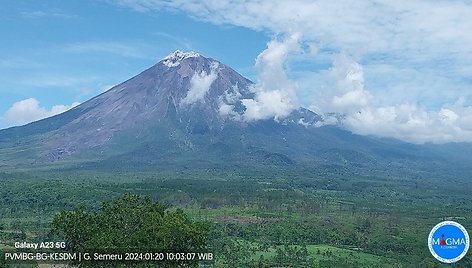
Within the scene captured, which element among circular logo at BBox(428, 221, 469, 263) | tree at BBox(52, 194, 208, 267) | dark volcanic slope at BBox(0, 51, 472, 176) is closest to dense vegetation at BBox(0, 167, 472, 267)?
tree at BBox(52, 194, 208, 267)

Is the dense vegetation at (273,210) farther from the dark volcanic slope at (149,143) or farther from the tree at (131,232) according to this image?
the dark volcanic slope at (149,143)

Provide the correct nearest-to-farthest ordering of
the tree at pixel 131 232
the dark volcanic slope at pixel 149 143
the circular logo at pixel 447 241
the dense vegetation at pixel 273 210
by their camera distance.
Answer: the circular logo at pixel 447 241 < the tree at pixel 131 232 < the dense vegetation at pixel 273 210 < the dark volcanic slope at pixel 149 143

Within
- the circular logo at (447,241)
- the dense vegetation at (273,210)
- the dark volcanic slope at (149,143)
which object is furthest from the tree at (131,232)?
the dark volcanic slope at (149,143)

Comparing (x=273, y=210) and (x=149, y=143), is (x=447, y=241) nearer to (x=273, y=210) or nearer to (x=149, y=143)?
(x=273, y=210)

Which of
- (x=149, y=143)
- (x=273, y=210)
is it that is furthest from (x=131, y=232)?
(x=149, y=143)

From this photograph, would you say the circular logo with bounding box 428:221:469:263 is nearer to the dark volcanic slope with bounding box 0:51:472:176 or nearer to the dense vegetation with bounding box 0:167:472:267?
the dense vegetation with bounding box 0:167:472:267

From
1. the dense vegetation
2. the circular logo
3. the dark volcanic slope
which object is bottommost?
the dense vegetation
